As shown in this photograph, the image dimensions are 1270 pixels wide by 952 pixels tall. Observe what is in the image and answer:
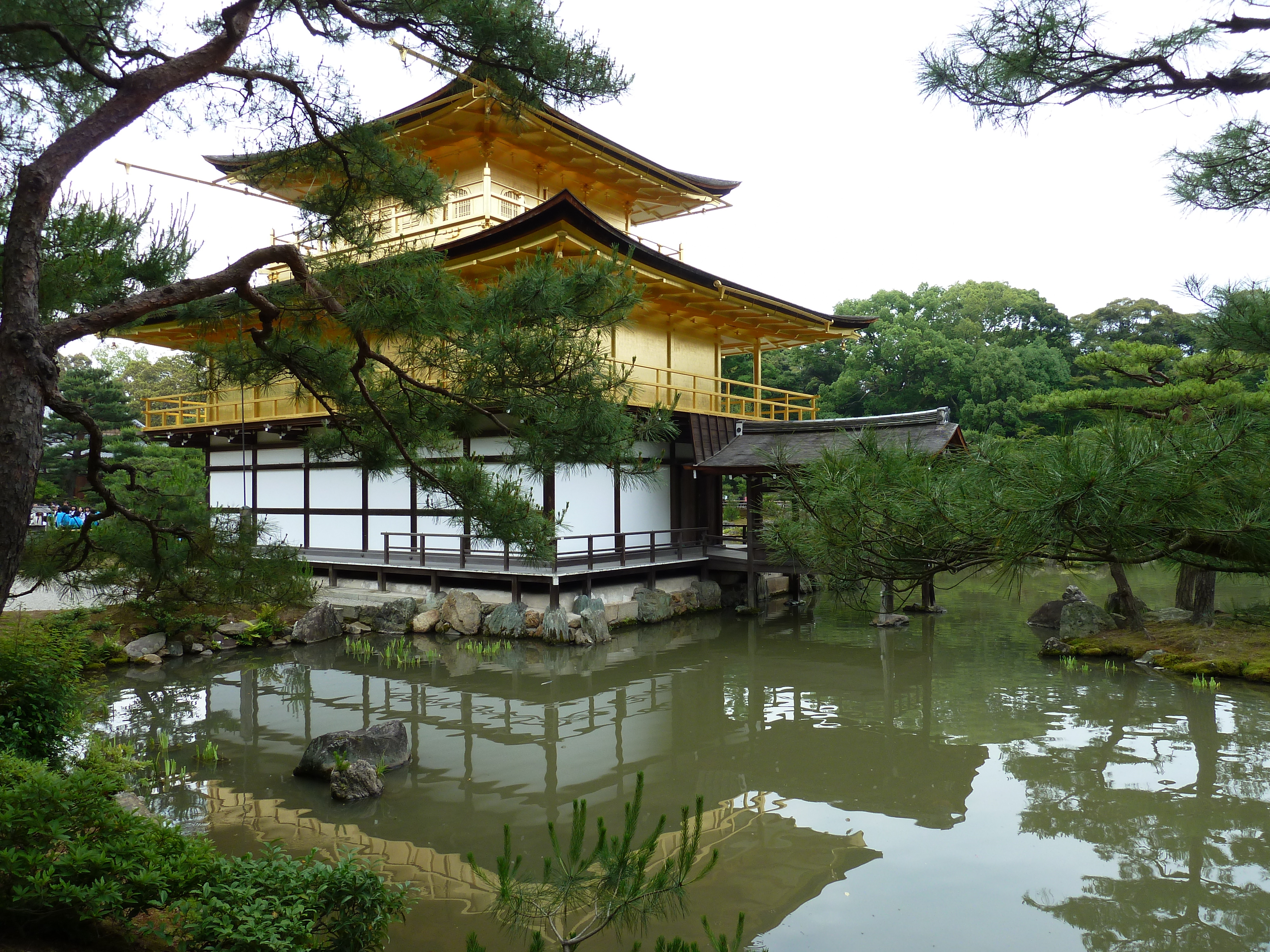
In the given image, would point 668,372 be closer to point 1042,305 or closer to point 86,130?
point 86,130

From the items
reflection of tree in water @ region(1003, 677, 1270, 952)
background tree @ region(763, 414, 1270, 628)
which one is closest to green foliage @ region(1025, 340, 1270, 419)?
reflection of tree in water @ region(1003, 677, 1270, 952)

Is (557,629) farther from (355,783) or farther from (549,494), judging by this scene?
(355,783)

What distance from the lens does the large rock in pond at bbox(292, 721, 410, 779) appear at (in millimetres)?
6594

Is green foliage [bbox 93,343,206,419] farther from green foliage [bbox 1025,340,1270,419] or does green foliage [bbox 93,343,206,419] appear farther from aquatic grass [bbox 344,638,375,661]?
green foliage [bbox 1025,340,1270,419]

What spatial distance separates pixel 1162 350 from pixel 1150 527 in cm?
1236

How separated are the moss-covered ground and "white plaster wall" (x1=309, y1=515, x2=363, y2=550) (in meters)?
12.4

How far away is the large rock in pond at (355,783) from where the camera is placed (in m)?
6.15

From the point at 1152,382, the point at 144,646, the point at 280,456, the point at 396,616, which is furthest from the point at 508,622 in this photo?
the point at 1152,382

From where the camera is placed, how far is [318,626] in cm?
1278

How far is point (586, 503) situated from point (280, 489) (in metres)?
7.29

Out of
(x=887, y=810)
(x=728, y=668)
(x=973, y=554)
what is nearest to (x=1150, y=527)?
(x=973, y=554)

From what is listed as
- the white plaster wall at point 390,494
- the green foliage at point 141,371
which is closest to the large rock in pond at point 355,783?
the white plaster wall at point 390,494

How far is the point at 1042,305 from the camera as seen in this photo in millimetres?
34219

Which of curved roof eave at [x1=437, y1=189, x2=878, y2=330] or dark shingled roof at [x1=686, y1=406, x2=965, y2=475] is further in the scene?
dark shingled roof at [x1=686, y1=406, x2=965, y2=475]
